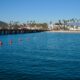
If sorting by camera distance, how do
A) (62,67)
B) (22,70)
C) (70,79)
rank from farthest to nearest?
(62,67), (22,70), (70,79)

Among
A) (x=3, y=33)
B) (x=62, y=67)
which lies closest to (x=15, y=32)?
(x=3, y=33)

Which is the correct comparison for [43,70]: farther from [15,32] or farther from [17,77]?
[15,32]

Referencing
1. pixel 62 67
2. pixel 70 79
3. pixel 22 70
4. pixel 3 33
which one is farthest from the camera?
pixel 3 33

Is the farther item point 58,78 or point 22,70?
point 22,70

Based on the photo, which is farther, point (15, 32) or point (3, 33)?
point (15, 32)

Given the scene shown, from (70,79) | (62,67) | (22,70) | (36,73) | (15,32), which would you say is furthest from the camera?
(15,32)

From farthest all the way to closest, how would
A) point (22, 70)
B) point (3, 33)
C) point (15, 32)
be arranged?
point (15, 32) → point (3, 33) → point (22, 70)

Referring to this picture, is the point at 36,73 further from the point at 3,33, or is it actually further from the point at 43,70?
the point at 3,33

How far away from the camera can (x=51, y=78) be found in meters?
21.5

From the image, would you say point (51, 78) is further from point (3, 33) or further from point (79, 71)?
point (3, 33)

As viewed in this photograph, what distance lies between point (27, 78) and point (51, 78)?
6.19 ft

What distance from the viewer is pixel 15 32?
194 meters

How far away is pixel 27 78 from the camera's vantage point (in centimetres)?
2147

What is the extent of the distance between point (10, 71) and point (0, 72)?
38.3 inches
